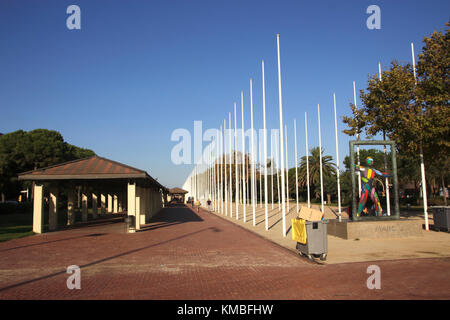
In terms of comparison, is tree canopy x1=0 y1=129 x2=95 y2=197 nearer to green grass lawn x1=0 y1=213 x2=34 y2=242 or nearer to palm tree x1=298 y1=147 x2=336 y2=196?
green grass lawn x1=0 y1=213 x2=34 y2=242

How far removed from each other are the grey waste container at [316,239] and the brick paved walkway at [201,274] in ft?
1.62

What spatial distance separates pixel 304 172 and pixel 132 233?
145ft

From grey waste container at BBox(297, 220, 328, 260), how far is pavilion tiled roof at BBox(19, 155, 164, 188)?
1134 centimetres

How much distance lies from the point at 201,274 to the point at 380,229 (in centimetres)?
991

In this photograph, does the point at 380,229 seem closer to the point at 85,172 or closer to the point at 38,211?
the point at 85,172

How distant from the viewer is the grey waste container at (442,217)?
17.2 meters

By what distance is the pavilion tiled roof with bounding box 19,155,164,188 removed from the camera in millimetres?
19609

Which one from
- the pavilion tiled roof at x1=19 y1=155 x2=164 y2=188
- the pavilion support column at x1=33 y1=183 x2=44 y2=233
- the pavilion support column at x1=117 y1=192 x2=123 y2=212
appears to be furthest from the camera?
the pavilion support column at x1=117 y1=192 x2=123 y2=212

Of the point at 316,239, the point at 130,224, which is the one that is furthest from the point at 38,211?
the point at 316,239

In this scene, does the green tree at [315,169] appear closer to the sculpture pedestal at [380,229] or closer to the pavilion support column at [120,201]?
the pavilion support column at [120,201]

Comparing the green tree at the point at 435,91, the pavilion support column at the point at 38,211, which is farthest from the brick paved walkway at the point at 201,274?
the green tree at the point at 435,91

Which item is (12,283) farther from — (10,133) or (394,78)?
(10,133)

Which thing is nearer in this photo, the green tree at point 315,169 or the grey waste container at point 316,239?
the grey waste container at point 316,239

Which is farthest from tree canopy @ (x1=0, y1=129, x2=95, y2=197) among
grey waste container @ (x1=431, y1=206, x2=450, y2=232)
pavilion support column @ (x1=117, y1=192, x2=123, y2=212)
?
grey waste container @ (x1=431, y1=206, x2=450, y2=232)
